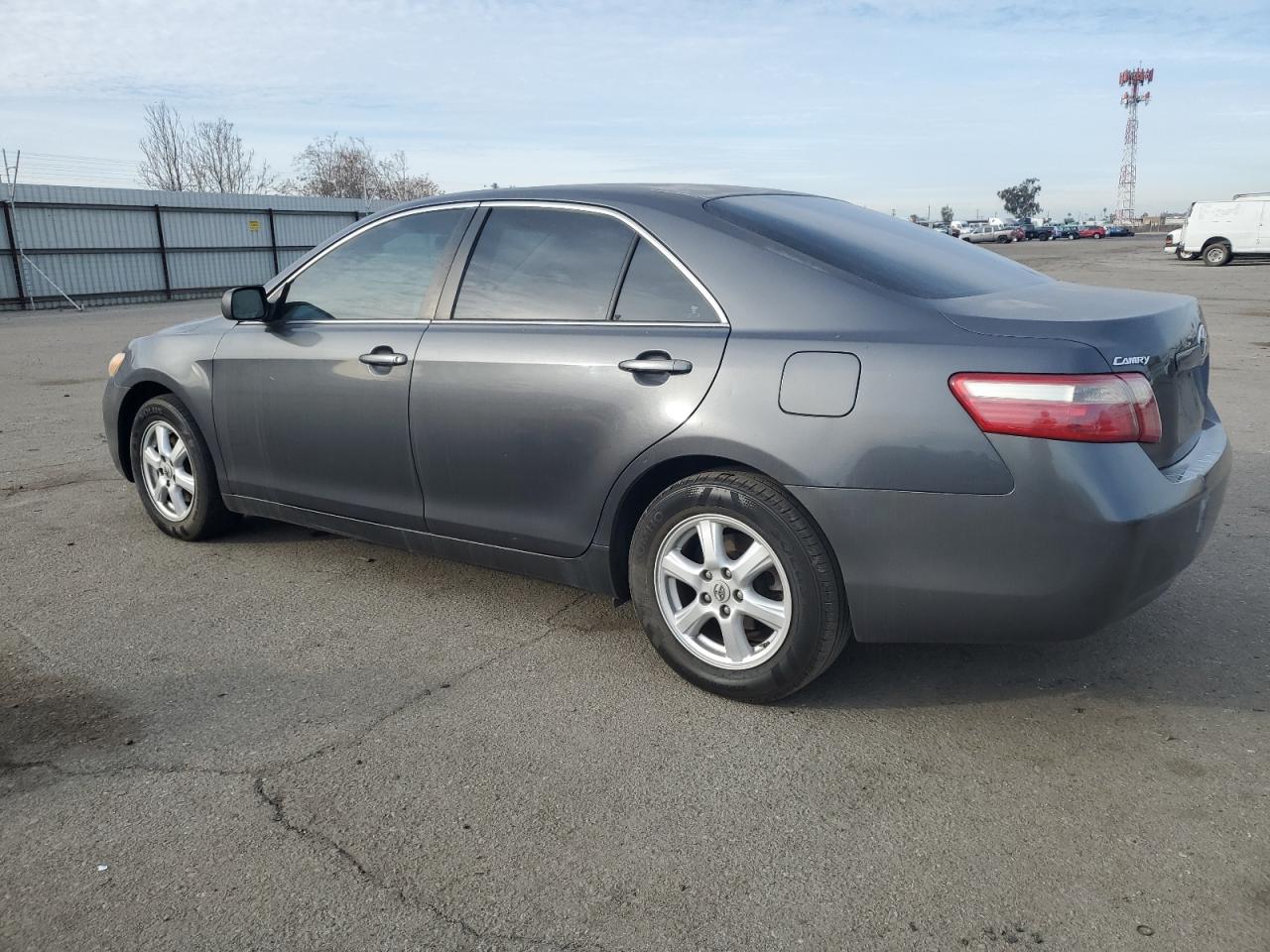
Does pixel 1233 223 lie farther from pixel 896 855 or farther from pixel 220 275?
pixel 896 855

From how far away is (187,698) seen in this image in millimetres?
3438

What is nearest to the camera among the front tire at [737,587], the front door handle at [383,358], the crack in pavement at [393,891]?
the crack in pavement at [393,891]

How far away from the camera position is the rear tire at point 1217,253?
32375 millimetres

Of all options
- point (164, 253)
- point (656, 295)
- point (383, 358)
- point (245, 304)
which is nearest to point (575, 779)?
point (656, 295)

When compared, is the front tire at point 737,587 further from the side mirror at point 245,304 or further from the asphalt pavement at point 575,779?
the side mirror at point 245,304

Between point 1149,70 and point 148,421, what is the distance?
153359 mm

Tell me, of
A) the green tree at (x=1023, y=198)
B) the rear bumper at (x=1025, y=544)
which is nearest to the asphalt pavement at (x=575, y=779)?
the rear bumper at (x=1025, y=544)

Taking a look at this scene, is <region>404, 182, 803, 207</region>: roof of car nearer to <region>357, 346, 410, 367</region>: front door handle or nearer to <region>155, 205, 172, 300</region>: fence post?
<region>357, 346, 410, 367</region>: front door handle

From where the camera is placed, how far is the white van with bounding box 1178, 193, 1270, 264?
31.5 meters

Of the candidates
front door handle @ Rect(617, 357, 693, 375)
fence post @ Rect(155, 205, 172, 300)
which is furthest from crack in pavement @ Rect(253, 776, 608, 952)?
fence post @ Rect(155, 205, 172, 300)

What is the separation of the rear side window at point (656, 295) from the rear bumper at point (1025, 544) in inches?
28.3

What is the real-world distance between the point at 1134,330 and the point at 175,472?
4.18m

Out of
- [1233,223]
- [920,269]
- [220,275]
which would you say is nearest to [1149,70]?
[1233,223]

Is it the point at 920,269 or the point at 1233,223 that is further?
the point at 1233,223
